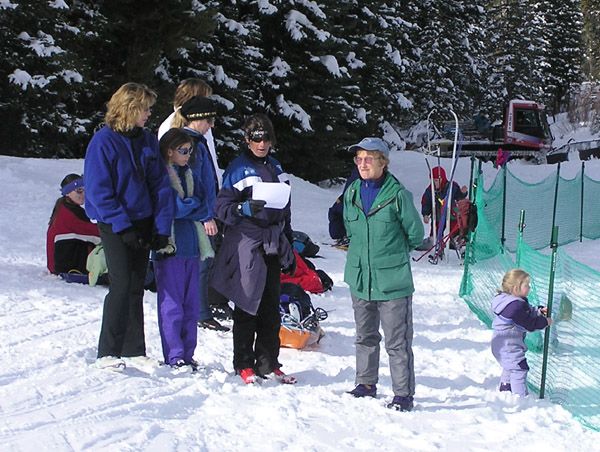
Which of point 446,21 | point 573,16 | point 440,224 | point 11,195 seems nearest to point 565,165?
point 446,21

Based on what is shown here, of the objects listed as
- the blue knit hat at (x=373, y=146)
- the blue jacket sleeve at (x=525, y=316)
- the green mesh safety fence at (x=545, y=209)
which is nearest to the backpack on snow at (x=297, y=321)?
the blue jacket sleeve at (x=525, y=316)

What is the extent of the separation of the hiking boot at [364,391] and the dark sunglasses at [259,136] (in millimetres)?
1610

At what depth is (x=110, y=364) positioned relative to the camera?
4.34m

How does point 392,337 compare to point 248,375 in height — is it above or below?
above

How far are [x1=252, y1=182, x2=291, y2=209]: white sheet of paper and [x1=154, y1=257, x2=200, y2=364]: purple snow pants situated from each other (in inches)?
23.9

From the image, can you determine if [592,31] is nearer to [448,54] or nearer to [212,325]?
[448,54]

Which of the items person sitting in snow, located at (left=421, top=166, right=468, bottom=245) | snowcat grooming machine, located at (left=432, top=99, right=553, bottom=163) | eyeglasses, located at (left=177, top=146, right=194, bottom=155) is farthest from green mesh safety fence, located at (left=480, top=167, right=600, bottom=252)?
snowcat grooming machine, located at (left=432, top=99, right=553, bottom=163)

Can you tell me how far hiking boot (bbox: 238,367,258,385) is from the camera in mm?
4548

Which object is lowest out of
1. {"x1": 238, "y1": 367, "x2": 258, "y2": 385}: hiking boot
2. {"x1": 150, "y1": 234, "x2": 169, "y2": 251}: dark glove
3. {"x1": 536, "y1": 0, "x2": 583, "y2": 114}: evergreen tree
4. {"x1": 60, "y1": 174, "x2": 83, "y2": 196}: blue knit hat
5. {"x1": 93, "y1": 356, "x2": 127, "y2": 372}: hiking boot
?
{"x1": 238, "y1": 367, "x2": 258, "y2": 385}: hiking boot

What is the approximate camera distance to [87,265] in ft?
22.3

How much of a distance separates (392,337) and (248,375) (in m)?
0.92

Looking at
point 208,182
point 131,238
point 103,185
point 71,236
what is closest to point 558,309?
point 208,182

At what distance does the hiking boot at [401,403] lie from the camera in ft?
14.3

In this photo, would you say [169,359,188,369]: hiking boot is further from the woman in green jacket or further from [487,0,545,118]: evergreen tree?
[487,0,545,118]: evergreen tree
